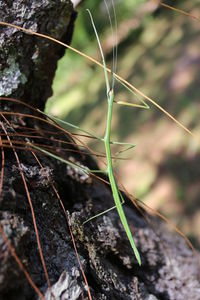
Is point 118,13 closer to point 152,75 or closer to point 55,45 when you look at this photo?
point 152,75

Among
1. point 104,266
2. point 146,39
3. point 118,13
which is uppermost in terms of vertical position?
point 118,13

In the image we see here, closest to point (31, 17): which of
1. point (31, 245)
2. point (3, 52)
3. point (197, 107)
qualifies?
point (3, 52)

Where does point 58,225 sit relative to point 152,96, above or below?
below

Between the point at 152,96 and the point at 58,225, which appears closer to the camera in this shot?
the point at 58,225

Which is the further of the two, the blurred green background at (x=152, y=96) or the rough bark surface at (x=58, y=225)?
the blurred green background at (x=152, y=96)
